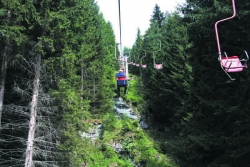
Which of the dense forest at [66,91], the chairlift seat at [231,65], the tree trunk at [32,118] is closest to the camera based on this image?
the chairlift seat at [231,65]

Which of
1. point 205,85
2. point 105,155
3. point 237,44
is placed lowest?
point 105,155

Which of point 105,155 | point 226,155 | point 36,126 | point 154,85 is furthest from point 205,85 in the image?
point 154,85

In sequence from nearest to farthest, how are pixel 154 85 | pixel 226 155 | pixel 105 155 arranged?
1. pixel 226 155
2. pixel 105 155
3. pixel 154 85

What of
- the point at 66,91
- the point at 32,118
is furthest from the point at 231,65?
the point at 32,118

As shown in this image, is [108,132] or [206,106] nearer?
[206,106]

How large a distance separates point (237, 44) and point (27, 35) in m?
7.33

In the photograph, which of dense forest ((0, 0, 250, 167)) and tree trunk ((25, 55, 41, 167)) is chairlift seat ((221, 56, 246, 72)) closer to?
dense forest ((0, 0, 250, 167))

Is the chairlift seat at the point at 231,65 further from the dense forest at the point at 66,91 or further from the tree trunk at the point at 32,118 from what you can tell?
the tree trunk at the point at 32,118

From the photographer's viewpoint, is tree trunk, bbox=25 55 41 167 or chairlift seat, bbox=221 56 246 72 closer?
chairlift seat, bbox=221 56 246 72

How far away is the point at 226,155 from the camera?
27.1ft

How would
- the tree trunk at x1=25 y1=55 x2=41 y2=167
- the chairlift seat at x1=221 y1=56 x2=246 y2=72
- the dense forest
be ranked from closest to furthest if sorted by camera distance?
the chairlift seat at x1=221 y1=56 x2=246 y2=72 → the dense forest → the tree trunk at x1=25 y1=55 x2=41 y2=167

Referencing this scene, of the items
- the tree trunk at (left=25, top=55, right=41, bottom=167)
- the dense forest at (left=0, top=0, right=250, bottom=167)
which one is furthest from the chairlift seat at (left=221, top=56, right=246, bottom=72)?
the tree trunk at (left=25, top=55, right=41, bottom=167)

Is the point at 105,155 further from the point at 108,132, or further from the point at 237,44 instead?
the point at 237,44

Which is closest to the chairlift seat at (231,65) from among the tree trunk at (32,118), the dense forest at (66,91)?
the dense forest at (66,91)
